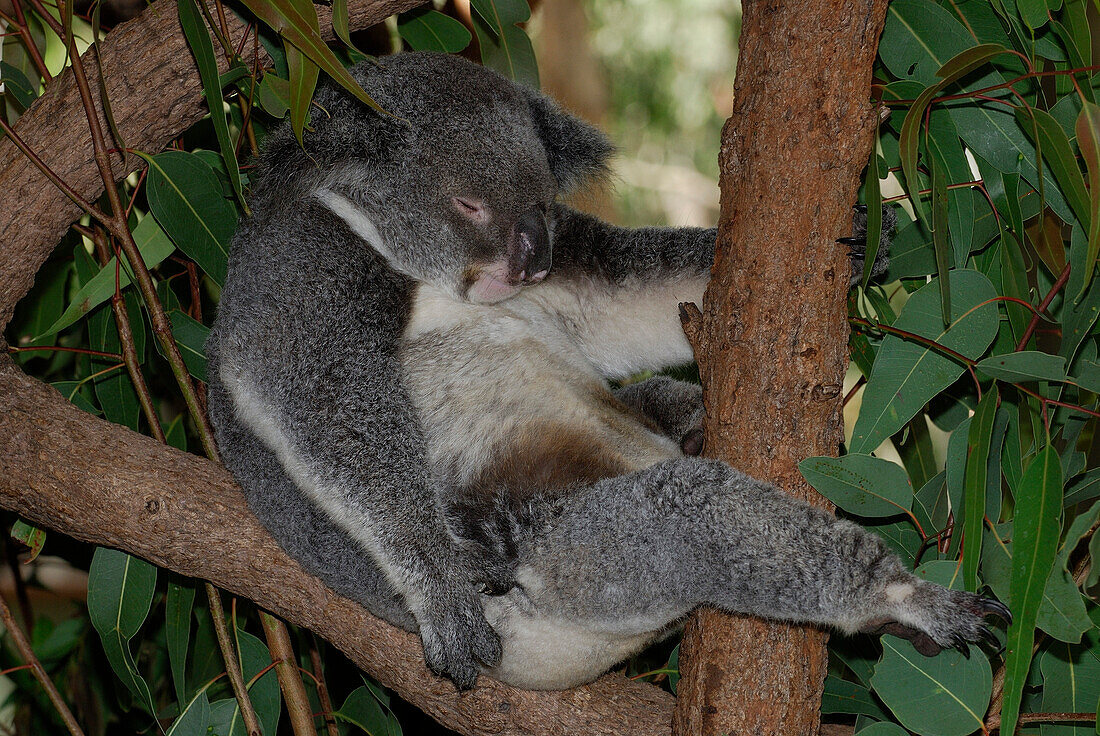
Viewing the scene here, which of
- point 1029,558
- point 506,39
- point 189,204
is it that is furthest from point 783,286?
point 189,204

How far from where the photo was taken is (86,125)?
219 centimetres

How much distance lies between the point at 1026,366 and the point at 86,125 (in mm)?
2171

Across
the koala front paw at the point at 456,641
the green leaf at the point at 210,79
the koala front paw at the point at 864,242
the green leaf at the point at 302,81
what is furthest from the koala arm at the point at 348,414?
the koala front paw at the point at 864,242

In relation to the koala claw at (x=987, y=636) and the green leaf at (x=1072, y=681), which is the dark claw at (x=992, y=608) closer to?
the koala claw at (x=987, y=636)

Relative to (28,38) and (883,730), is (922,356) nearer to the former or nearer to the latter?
(883,730)

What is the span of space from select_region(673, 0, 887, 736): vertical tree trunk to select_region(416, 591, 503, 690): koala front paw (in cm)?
43

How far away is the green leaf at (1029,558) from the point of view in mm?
1399

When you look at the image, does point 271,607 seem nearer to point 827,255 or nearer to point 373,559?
point 373,559

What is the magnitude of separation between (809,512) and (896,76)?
1049mm

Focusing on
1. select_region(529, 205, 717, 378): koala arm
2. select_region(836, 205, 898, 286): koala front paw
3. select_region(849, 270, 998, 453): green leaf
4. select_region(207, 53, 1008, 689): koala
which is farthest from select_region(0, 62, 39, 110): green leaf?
select_region(849, 270, 998, 453): green leaf

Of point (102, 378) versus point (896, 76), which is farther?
point (102, 378)

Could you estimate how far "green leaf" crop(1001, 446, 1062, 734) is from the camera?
55.1 inches

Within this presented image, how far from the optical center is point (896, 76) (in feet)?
6.68

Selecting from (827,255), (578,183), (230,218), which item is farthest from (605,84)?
(827,255)
